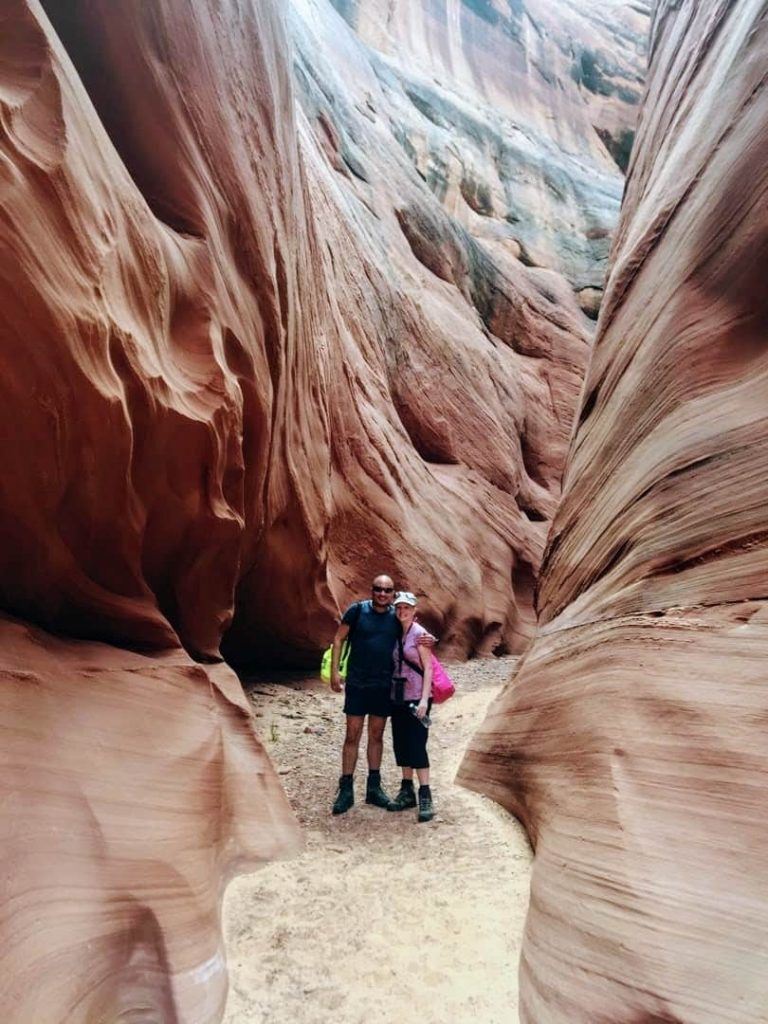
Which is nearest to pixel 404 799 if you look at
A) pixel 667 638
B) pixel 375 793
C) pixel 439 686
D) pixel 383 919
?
pixel 375 793

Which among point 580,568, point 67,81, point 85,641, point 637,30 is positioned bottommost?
point 85,641

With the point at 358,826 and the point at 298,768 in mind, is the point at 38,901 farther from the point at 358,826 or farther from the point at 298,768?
the point at 298,768

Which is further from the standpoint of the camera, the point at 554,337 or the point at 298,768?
the point at 554,337

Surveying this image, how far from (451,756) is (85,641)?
136 inches

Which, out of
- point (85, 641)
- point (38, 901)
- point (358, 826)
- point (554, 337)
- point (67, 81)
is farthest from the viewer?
point (554, 337)

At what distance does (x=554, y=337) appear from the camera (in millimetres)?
19812

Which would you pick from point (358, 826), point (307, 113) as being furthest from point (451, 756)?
point (307, 113)

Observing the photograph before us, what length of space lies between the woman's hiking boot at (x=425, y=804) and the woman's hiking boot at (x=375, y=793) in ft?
0.90

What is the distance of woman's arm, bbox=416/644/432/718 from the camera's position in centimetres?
477

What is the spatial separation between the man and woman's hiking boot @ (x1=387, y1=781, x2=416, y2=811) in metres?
0.08

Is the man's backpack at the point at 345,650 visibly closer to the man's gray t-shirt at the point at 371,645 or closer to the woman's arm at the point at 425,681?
the man's gray t-shirt at the point at 371,645

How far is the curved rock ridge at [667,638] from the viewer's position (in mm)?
2414

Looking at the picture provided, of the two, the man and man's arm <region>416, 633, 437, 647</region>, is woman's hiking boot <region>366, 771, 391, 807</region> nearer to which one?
the man

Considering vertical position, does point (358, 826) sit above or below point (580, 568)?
below
